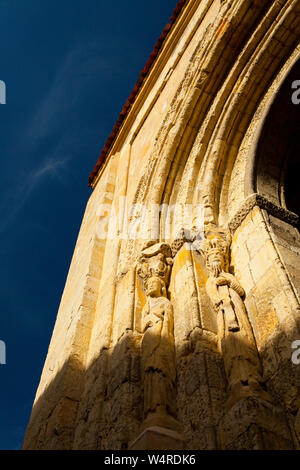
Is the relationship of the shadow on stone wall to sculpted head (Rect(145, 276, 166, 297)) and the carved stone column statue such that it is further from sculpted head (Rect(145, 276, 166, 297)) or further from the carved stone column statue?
sculpted head (Rect(145, 276, 166, 297))

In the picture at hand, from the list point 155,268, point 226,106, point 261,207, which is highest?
point 226,106

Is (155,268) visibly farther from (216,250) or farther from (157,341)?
(157,341)

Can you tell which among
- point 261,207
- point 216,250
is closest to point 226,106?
point 261,207

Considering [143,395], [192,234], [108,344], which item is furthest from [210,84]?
[143,395]

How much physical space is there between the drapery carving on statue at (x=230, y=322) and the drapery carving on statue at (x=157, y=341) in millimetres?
387

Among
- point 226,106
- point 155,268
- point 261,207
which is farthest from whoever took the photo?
point 226,106

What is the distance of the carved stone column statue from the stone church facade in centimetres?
1

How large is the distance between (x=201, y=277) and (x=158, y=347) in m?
0.73

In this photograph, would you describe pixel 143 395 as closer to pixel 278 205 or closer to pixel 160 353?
pixel 160 353

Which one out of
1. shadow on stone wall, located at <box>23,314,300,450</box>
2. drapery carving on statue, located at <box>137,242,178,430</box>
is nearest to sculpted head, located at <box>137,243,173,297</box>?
drapery carving on statue, located at <box>137,242,178,430</box>

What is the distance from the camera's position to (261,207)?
12.4ft

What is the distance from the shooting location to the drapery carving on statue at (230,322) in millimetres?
2580

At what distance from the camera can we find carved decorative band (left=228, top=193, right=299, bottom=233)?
12.4 feet
